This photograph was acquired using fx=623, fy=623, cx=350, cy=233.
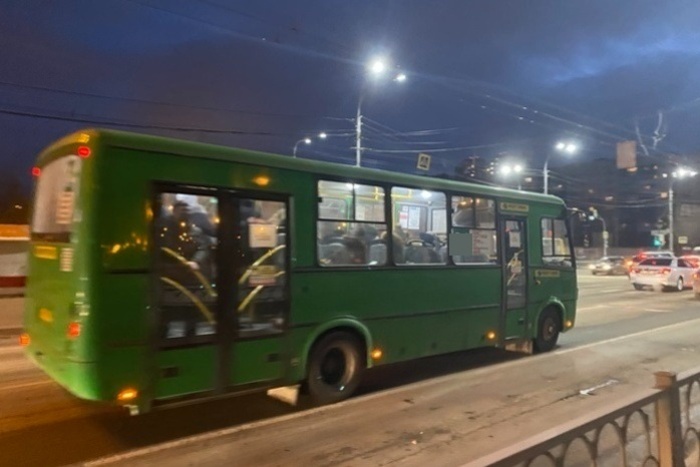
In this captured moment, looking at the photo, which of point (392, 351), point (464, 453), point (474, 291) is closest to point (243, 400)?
point (392, 351)

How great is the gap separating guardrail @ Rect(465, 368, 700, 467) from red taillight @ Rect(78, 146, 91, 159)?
4630mm

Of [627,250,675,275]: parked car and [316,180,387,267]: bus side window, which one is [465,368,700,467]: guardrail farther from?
[627,250,675,275]: parked car

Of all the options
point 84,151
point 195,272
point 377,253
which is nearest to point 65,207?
point 84,151

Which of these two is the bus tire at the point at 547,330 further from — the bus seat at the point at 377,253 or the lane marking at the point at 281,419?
the bus seat at the point at 377,253

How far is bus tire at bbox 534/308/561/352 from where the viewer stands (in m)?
11.1

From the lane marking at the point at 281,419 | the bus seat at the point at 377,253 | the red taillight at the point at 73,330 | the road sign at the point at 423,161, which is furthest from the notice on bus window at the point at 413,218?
the road sign at the point at 423,161

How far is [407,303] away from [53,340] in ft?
14.3

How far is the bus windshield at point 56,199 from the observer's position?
5.95 metres

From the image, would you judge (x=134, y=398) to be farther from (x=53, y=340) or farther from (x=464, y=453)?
(x=464, y=453)

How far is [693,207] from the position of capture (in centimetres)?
7306

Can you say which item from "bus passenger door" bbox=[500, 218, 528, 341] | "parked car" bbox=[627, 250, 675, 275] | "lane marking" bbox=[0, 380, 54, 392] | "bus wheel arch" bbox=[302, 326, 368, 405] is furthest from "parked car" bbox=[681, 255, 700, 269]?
"lane marking" bbox=[0, 380, 54, 392]

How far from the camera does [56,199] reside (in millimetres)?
6387

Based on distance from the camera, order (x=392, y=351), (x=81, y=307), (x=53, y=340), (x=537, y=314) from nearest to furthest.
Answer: (x=81, y=307) → (x=53, y=340) → (x=392, y=351) → (x=537, y=314)

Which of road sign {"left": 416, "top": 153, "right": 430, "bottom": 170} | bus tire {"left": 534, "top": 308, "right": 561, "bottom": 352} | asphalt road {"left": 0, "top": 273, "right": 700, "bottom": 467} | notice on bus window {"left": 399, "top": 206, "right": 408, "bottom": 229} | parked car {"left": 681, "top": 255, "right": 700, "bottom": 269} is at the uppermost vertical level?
road sign {"left": 416, "top": 153, "right": 430, "bottom": 170}
